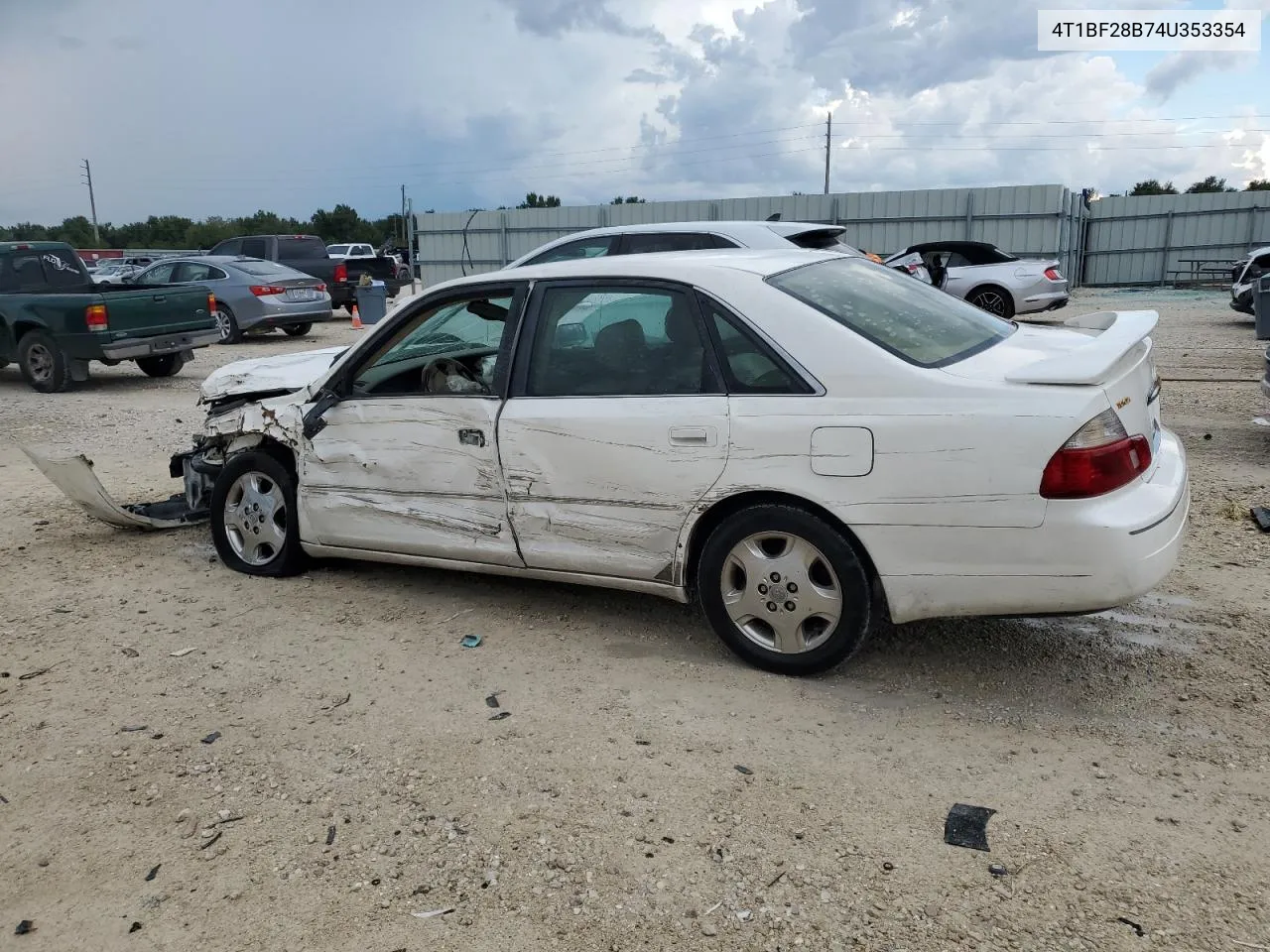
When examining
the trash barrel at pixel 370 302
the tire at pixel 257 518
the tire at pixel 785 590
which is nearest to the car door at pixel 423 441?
the tire at pixel 257 518

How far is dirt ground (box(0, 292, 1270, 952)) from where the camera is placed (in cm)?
265

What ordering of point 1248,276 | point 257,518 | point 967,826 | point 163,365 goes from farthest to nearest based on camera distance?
point 1248,276 < point 163,365 < point 257,518 < point 967,826

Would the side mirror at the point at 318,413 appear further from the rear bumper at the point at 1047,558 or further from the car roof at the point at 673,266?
the rear bumper at the point at 1047,558

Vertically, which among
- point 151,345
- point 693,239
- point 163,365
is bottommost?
point 163,365

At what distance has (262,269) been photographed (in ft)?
59.0

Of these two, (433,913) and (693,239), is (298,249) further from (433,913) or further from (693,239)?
(433,913)

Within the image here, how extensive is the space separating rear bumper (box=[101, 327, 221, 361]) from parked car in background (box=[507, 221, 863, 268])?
19.7 ft

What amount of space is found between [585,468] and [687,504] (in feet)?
1.55

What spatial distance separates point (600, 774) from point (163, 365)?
1261cm

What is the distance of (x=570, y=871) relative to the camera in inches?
111

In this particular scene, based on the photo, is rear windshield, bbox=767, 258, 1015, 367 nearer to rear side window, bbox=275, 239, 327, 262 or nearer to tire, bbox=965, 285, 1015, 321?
tire, bbox=965, 285, 1015, 321

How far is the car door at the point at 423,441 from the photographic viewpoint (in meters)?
4.43

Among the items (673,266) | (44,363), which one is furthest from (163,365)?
Answer: (673,266)

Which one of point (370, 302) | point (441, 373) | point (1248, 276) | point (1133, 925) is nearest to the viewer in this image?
point (1133, 925)
